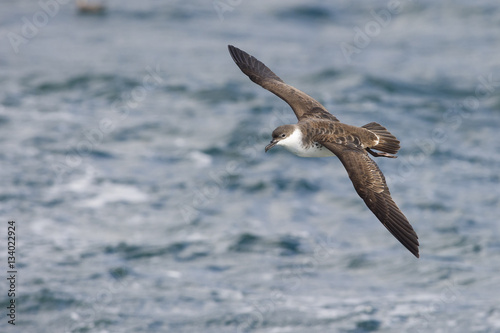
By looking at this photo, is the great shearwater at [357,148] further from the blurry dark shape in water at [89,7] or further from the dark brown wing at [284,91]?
the blurry dark shape in water at [89,7]

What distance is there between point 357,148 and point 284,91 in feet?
6.75

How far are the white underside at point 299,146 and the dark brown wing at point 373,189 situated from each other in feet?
0.82

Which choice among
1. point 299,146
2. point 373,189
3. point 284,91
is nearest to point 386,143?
point 373,189

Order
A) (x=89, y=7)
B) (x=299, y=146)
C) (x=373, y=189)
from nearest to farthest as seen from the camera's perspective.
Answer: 1. (x=373, y=189)
2. (x=299, y=146)
3. (x=89, y=7)

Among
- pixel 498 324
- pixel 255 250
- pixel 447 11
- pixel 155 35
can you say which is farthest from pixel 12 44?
pixel 498 324

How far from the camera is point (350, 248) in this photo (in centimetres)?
2061

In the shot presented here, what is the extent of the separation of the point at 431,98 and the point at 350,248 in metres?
8.63

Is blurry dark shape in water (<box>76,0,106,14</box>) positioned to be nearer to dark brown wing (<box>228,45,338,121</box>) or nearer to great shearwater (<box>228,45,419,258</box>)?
dark brown wing (<box>228,45,338,121</box>)

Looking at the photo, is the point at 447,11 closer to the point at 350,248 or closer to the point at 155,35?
the point at 155,35

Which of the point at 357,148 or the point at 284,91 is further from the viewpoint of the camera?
the point at 284,91

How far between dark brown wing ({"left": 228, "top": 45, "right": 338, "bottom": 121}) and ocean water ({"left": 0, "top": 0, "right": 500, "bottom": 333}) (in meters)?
7.00

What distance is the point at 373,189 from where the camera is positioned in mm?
10445

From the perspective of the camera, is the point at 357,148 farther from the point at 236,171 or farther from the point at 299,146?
the point at 236,171

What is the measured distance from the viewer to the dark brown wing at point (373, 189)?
1018cm
